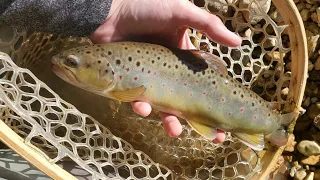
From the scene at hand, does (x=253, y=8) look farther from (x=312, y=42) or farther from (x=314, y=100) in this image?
(x=314, y=100)

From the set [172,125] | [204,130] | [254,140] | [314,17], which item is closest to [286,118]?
[254,140]

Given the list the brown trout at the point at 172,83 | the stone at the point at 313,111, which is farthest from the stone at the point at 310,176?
the brown trout at the point at 172,83

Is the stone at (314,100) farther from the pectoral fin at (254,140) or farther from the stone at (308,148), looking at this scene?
the pectoral fin at (254,140)

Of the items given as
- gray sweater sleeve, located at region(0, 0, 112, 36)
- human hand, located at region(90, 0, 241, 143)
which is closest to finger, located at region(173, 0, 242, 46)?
human hand, located at region(90, 0, 241, 143)

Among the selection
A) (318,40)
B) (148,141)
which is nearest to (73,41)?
(148,141)

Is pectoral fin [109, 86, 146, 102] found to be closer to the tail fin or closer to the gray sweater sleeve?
the gray sweater sleeve

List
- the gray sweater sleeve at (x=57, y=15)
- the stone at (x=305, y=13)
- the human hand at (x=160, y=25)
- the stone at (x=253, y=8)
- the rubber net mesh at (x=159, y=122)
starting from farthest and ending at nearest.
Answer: the stone at (x=305, y=13) → the stone at (x=253, y=8) → the rubber net mesh at (x=159, y=122) → the human hand at (x=160, y=25) → the gray sweater sleeve at (x=57, y=15)
